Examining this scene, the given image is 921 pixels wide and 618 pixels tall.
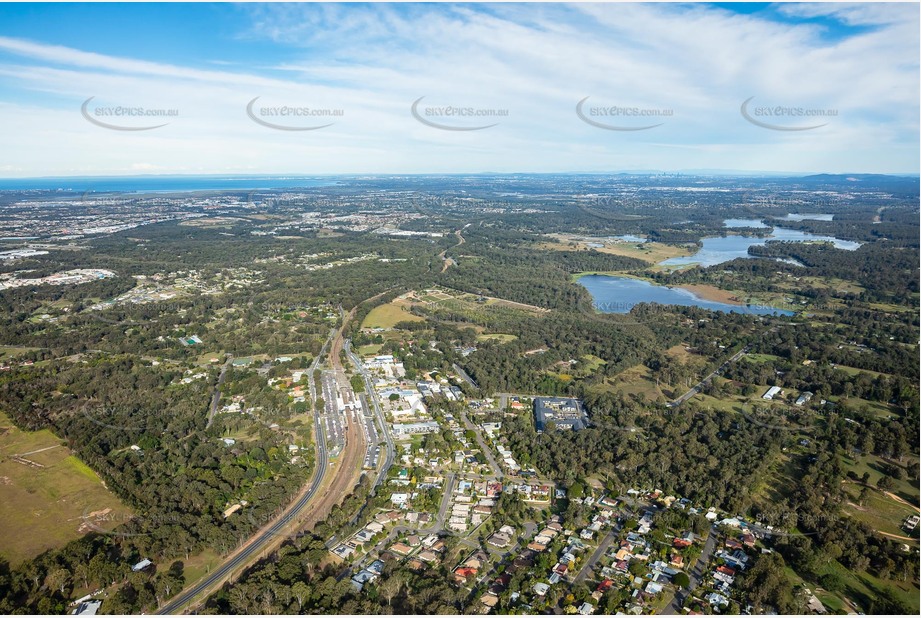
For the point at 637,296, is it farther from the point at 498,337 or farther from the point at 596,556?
the point at 596,556

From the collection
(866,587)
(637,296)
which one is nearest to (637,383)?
(866,587)

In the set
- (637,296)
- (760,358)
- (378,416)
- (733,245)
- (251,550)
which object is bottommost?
(251,550)

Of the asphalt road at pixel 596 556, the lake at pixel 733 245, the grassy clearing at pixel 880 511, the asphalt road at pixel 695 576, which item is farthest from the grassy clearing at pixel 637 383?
the lake at pixel 733 245

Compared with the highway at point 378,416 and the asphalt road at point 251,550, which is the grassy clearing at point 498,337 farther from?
the asphalt road at point 251,550

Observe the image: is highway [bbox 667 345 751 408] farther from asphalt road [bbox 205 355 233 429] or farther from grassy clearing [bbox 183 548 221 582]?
asphalt road [bbox 205 355 233 429]

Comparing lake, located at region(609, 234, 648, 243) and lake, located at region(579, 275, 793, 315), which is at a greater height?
lake, located at region(609, 234, 648, 243)

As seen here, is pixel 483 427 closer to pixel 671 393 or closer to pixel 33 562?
pixel 671 393

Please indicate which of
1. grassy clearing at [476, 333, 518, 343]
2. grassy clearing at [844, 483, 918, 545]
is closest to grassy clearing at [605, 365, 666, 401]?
grassy clearing at [476, 333, 518, 343]

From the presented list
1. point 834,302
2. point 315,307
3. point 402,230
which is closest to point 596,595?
point 315,307
